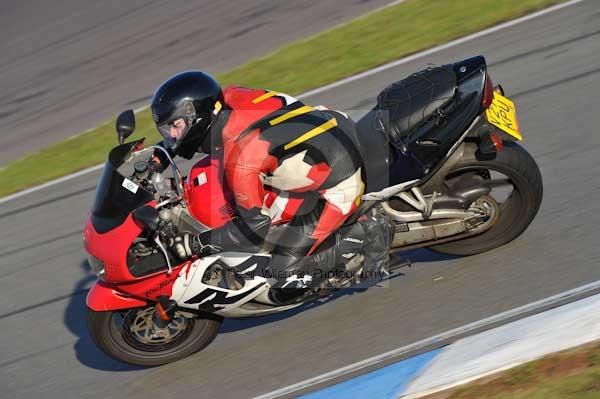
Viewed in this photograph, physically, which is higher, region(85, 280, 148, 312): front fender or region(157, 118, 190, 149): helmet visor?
region(157, 118, 190, 149): helmet visor

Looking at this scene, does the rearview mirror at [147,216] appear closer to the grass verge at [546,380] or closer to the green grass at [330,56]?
the grass verge at [546,380]

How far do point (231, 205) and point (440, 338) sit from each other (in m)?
1.52

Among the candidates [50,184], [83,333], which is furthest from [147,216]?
[50,184]

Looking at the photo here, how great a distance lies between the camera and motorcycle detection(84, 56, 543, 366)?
17.5 feet

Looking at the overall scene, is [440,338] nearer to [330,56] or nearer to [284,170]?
[284,170]

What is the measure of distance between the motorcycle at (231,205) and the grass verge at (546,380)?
1510 mm

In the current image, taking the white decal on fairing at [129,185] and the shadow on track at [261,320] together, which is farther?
the shadow on track at [261,320]

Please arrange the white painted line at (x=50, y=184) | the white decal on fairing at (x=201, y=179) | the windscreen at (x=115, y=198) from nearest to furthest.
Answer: the windscreen at (x=115, y=198) → the white decal on fairing at (x=201, y=179) → the white painted line at (x=50, y=184)

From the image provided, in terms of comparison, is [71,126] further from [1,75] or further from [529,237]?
[529,237]

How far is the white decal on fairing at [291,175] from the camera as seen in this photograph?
5.29 meters

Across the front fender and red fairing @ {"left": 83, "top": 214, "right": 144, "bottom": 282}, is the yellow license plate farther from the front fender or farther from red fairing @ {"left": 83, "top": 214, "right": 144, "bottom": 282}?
the front fender

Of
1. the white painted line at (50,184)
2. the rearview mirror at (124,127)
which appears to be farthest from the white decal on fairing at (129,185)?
the white painted line at (50,184)

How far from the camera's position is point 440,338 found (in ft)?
17.1

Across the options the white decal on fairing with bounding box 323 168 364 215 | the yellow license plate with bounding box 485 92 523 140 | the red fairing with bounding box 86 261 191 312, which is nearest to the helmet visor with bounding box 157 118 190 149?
the red fairing with bounding box 86 261 191 312
